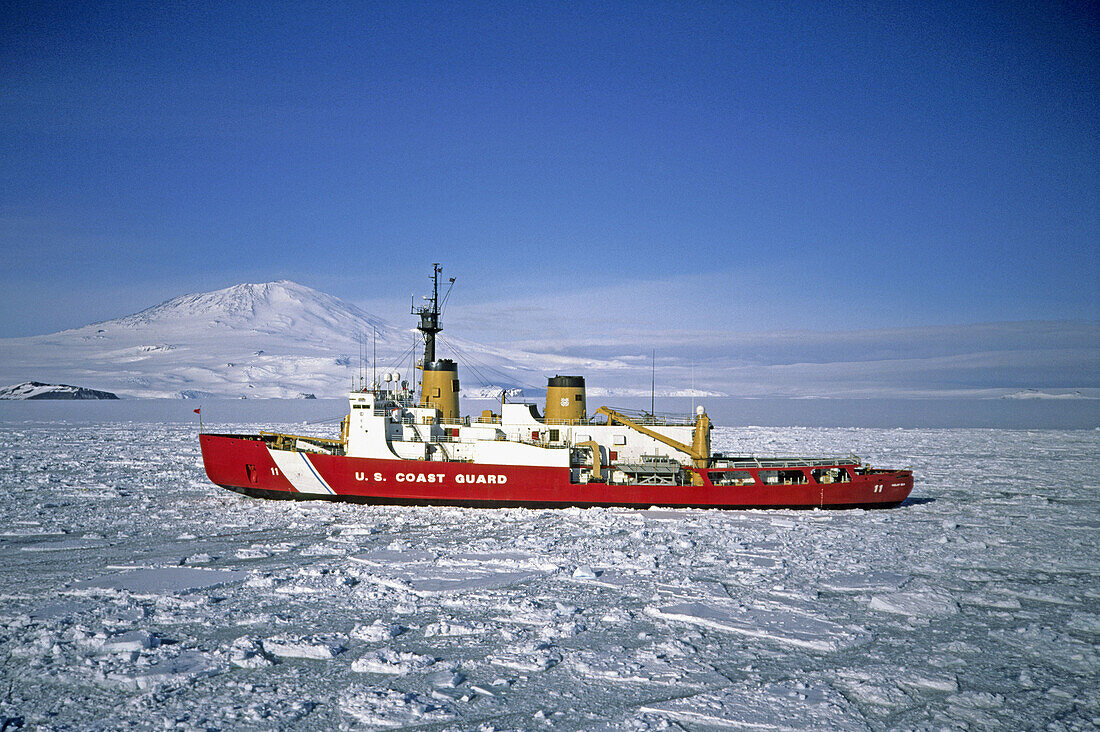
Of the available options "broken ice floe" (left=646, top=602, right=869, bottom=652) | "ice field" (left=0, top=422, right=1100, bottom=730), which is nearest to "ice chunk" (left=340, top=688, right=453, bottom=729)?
"ice field" (left=0, top=422, right=1100, bottom=730)

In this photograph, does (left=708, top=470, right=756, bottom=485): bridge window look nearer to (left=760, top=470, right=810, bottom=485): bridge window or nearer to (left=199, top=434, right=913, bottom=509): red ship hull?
(left=760, top=470, right=810, bottom=485): bridge window

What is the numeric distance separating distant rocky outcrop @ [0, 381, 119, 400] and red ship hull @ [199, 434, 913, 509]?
15032 centimetres

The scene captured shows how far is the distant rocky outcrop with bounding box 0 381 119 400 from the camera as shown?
14175 cm

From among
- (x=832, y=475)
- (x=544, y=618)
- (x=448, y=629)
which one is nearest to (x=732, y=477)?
(x=832, y=475)

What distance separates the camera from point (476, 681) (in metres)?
8.18

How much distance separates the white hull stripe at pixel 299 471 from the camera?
812 inches

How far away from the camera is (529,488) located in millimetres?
20422

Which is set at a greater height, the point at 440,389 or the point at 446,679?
the point at 440,389

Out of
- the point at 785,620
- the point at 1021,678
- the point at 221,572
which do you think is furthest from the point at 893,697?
the point at 221,572

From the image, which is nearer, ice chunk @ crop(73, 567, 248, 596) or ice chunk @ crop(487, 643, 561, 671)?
ice chunk @ crop(487, 643, 561, 671)

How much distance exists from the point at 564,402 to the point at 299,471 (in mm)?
8399

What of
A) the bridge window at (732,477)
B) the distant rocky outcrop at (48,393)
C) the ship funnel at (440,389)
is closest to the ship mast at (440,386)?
the ship funnel at (440,389)

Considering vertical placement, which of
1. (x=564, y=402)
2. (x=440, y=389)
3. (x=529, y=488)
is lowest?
(x=529, y=488)

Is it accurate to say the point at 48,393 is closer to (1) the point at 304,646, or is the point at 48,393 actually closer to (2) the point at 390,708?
(1) the point at 304,646
